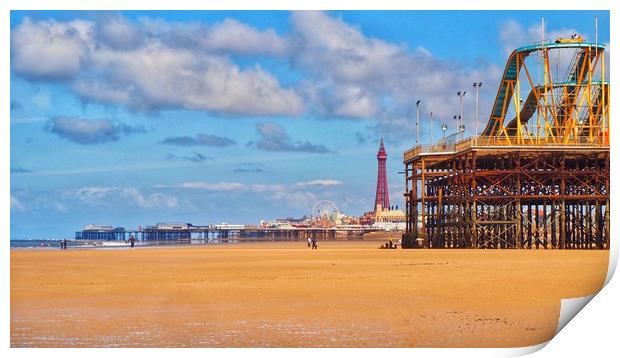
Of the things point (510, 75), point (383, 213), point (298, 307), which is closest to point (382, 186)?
point (383, 213)

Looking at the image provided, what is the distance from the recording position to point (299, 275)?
22922 millimetres

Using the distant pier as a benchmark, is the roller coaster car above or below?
above

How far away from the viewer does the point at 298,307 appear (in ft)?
53.3

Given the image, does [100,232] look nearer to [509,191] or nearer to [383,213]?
[383,213]

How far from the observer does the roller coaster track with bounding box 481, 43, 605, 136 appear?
4462 cm

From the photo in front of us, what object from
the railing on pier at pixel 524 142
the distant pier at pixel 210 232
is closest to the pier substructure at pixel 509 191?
the railing on pier at pixel 524 142

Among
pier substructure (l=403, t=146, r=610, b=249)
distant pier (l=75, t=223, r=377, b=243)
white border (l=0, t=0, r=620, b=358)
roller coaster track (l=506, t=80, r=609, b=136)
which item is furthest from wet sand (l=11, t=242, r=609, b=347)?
distant pier (l=75, t=223, r=377, b=243)

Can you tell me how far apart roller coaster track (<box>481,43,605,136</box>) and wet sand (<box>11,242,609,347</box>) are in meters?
22.5

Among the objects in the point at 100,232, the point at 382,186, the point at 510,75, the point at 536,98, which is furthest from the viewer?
the point at 382,186

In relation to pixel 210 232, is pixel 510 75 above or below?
above

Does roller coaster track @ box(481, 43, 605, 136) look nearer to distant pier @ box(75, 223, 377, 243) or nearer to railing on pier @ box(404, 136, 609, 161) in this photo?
railing on pier @ box(404, 136, 609, 161)

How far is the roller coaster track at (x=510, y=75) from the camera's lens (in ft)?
146

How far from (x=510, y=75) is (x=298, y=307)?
113 feet
